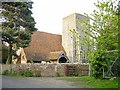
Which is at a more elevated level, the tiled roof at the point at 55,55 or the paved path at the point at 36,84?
the tiled roof at the point at 55,55

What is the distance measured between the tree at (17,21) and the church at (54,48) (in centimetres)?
892

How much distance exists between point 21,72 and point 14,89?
14.7 meters

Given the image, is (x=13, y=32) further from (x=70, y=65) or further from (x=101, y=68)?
(x=101, y=68)

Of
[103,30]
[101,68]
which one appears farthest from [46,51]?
[103,30]

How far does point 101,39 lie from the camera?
15664mm

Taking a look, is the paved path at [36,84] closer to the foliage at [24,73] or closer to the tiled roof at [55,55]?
the foliage at [24,73]

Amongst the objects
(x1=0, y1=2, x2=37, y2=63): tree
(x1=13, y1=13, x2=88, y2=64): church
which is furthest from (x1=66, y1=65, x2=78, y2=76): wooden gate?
(x1=13, y1=13, x2=88, y2=64): church

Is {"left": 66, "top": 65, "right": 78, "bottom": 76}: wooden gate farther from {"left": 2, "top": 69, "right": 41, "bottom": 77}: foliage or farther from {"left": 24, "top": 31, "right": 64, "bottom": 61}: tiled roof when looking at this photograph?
{"left": 24, "top": 31, "right": 64, "bottom": 61}: tiled roof

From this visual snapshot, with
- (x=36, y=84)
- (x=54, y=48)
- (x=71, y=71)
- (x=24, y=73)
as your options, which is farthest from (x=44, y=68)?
(x=54, y=48)

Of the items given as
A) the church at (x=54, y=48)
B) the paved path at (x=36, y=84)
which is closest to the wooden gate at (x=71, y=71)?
the church at (x=54, y=48)

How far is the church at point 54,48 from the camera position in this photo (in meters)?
40.0

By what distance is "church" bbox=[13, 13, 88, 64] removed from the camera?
3997cm

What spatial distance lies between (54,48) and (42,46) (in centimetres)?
262

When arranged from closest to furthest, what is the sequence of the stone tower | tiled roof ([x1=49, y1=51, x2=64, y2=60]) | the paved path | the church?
1. the paved path
2. the church
3. tiled roof ([x1=49, y1=51, x2=64, y2=60])
4. the stone tower
